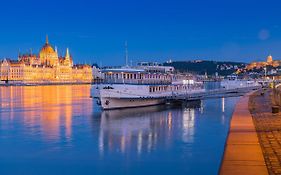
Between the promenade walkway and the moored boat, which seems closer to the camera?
the promenade walkway

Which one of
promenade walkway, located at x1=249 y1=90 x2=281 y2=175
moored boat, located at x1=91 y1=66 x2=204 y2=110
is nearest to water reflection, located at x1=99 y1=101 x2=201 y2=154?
moored boat, located at x1=91 y1=66 x2=204 y2=110

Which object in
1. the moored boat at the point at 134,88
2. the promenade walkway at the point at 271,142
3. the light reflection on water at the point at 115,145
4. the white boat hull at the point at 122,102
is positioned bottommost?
the light reflection on water at the point at 115,145

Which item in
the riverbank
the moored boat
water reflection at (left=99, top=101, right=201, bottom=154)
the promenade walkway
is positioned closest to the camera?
the riverbank

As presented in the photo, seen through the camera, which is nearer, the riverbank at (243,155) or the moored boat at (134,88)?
the riverbank at (243,155)

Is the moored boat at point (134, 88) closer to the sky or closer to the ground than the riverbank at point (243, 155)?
closer to the sky

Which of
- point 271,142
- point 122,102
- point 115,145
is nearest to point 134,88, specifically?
point 122,102

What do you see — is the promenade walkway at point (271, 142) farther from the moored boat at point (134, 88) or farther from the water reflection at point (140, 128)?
the moored boat at point (134, 88)

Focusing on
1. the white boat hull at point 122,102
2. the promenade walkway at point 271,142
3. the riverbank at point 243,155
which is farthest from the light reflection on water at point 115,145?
the white boat hull at point 122,102

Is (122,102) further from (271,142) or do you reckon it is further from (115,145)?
(271,142)

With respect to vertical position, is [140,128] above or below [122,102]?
below

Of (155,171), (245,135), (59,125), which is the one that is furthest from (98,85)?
(245,135)

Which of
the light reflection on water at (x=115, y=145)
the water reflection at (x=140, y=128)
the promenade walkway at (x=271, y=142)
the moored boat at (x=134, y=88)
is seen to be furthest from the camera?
the moored boat at (x=134, y=88)

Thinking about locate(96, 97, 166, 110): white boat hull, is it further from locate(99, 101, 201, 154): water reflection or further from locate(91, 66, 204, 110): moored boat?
locate(99, 101, 201, 154): water reflection

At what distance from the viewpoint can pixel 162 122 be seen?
30.5 metres
